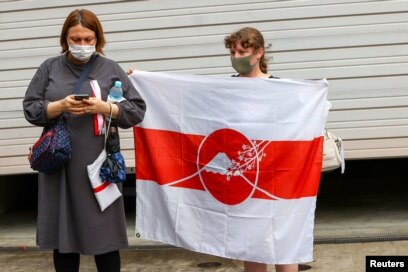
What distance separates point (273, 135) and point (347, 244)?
2.26m

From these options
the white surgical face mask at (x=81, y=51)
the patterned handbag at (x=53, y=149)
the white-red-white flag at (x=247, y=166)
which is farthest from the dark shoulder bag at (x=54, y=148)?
the white-red-white flag at (x=247, y=166)

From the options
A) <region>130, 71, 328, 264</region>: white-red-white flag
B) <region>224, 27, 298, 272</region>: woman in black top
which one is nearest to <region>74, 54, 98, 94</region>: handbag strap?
<region>130, 71, 328, 264</region>: white-red-white flag

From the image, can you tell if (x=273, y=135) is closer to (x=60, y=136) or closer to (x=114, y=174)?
Result: (x=114, y=174)

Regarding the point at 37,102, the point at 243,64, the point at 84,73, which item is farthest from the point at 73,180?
the point at 243,64

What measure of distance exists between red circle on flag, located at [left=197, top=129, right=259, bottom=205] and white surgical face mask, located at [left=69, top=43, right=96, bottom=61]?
2.99ft

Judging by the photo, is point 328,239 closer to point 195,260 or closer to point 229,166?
point 195,260

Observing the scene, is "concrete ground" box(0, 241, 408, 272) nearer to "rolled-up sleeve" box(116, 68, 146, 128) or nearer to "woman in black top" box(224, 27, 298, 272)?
"woman in black top" box(224, 27, 298, 272)

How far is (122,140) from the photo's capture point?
6691mm

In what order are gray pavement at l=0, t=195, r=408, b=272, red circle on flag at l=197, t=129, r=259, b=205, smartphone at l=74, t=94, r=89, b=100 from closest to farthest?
smartphone at l=74, t=94, r=89, b=100, red circle on flag at l=197, t=129, r=259, b=205, gray pavement at l=0, t=195, r=408, b=272

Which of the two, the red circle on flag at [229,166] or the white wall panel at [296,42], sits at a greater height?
the white wall panel at [296,42]

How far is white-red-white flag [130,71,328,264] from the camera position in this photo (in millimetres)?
4066

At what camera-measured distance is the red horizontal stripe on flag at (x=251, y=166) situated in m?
4.06

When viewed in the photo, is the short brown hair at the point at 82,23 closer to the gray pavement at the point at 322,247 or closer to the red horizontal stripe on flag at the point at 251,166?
the red horizontal stripe on flag at the point at 251,166

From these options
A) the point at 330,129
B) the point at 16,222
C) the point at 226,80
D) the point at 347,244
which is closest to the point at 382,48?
the point at 330,129
